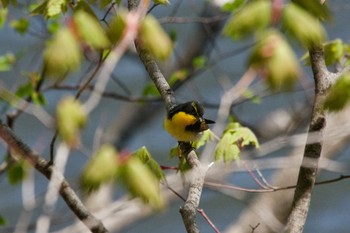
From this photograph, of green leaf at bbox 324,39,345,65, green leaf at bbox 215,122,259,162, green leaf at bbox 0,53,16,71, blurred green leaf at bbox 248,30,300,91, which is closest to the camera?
blurred green leaf at bbox 248,30,300,91

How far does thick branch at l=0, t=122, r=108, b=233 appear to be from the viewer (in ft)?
7.20

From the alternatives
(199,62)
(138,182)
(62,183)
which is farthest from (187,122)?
(199,62)

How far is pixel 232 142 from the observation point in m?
3.13

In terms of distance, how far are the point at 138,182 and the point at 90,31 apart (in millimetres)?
367

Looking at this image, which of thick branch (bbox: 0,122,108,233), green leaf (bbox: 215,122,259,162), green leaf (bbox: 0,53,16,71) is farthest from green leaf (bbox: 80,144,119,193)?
green leaf (bbox: 0,53,16,71)

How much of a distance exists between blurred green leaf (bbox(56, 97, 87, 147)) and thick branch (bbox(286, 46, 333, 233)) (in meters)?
0.93

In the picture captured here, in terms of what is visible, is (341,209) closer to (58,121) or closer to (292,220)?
(292,220)

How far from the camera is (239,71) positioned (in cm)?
666

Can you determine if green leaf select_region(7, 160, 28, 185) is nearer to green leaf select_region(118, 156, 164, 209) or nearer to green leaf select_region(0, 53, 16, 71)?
green leaf select_region(0, 53, 16, 71)

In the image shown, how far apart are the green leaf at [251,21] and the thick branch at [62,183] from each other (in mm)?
752

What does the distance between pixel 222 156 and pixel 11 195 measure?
3671 mm

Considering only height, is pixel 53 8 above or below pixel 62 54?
above

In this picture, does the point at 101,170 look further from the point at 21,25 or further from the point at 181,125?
the point at 21,25

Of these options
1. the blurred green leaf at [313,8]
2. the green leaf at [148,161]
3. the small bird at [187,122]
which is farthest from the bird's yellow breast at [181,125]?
the blurred green leaf at [313,8]
